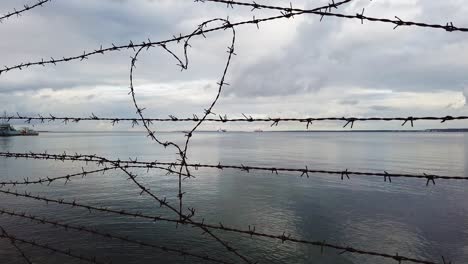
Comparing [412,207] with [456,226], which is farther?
[412,207]

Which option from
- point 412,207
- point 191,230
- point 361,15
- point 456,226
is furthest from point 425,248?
point 361,15

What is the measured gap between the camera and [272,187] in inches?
1587

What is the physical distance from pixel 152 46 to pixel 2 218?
2989cm

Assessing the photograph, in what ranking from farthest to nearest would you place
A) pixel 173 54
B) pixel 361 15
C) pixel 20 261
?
pixel 20 261 < pixel 173 54 < pixel 361 15

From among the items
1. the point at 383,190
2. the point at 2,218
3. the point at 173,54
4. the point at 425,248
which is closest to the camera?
the point at 173,54

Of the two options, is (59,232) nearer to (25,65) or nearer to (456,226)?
(25,65)

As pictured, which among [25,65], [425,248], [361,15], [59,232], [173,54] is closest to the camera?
[361,15]

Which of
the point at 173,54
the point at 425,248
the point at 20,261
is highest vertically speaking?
the point at 173,54

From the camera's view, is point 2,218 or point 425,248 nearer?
point 425,248

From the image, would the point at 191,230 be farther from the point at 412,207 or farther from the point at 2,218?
the point at 412,207

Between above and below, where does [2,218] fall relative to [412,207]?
below

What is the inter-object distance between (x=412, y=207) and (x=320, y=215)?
9126 mm

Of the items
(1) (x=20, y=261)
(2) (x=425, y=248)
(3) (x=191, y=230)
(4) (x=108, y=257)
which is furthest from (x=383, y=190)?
(1) (x=20, y=261)

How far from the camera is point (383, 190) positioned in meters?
38.2
